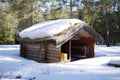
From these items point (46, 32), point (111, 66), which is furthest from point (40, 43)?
point (111, 66)

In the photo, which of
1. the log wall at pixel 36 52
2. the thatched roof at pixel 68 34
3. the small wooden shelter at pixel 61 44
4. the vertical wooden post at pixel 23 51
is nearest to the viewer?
the thatched roof at pixel 68 34

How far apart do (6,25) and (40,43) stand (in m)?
26.1

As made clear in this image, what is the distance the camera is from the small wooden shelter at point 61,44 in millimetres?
17062

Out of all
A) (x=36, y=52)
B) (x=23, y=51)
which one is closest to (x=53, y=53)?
(x=36, y=52)

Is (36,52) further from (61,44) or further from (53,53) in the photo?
(61,44)

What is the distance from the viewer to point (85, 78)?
1046 centimetres

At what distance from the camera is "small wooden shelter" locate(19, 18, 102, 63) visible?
56.0 feet

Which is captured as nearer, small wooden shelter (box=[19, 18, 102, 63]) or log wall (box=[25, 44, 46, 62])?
small wooden shelter (box=[19, 18, 102, 63])

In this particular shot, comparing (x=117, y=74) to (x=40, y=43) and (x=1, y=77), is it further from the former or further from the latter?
(x=40, y=43)

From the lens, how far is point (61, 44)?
664 inches

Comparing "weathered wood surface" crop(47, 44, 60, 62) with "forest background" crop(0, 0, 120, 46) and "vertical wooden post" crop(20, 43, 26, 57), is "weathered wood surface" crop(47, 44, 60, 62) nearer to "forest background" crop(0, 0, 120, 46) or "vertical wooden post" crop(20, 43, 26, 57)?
"vertical wooden post" crop(20, 43, 26, 57)

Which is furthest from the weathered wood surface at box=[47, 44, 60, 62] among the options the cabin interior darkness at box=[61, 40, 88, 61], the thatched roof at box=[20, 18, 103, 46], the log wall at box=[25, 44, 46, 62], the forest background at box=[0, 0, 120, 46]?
the forest background at box=[0, 0, 120, 46]

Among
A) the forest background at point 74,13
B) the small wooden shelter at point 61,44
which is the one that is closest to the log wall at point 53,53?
the small wooden shelter at point 61,44

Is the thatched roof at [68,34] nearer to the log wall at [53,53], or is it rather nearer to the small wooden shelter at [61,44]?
the small wooden shelter at [61,44]
